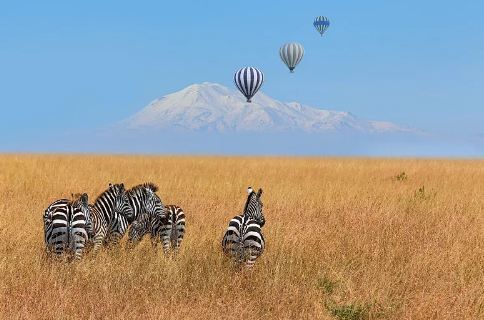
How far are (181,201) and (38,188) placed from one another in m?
5.10

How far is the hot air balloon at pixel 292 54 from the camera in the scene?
164ft

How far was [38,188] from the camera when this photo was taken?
18203 millimetres

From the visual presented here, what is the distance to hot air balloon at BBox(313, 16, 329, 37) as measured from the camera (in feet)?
187

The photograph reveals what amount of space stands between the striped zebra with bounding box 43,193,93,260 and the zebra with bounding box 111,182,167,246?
A: 3.31 ft

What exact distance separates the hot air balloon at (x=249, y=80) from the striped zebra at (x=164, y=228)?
3473 centimetres

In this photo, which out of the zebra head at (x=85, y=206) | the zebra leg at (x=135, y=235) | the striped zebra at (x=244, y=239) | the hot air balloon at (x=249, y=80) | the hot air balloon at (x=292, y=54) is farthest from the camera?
the hot air balloon at (x=292, y=54)

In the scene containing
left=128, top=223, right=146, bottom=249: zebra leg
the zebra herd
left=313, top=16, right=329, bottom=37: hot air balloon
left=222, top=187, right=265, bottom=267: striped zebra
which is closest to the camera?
left=222, top=187, right=265, bottom=267: striped zebra

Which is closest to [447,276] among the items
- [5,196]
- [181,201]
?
[181,201]

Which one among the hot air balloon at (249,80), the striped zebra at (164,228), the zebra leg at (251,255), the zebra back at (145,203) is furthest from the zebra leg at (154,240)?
the hot air balloon at (249,80)

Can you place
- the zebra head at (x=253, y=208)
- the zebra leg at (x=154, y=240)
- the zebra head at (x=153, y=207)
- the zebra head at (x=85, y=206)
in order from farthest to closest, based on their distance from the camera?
the zebra leg at (x=154, y=240) → the zebra head at (x=153, y=207) → the zebra head at (x=253, y=208) → the zebra head at (x=85, y=206)

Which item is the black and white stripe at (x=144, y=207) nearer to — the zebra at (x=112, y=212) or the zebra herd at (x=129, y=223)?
the zebra herd at (x=129, y=223)

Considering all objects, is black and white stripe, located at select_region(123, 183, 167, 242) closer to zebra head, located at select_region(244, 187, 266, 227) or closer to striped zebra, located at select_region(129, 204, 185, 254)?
striped zebra, located at select_region(129, 204, 185, 254)

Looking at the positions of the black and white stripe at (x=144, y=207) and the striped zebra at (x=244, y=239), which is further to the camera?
the black and white stripe at (x=144, y=207)

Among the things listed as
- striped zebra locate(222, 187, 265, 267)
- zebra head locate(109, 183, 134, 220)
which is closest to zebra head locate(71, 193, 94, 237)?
zebra head locate(109, 183, 134, 220)
